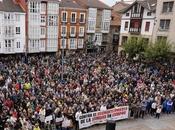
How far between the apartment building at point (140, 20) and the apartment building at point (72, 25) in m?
8.79

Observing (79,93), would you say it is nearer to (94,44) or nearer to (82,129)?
(82,129)

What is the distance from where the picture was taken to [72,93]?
22766 millimetres

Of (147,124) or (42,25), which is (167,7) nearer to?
(42,25)

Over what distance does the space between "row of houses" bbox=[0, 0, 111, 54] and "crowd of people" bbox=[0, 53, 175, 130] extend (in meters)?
13.2

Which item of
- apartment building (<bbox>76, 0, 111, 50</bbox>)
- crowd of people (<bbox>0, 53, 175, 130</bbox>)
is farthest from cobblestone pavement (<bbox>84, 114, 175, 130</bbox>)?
apartment building (<bbox>76, 0, 111, 50</bbox>)


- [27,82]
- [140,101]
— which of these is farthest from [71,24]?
[140,101]

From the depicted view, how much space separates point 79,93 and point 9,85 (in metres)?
6.19

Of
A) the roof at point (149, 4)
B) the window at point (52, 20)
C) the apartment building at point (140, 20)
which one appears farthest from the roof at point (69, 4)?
the roof at point (149, 4)

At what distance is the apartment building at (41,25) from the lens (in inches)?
1791

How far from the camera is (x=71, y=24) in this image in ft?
171

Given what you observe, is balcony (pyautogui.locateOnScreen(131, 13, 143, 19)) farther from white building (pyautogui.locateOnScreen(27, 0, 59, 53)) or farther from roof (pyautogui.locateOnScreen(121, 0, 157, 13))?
white building (pyautogui.locateOnScreen(27, 0, 59, 53))

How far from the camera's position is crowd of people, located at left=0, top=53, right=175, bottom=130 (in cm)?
1794

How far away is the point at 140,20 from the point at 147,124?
29.4 m

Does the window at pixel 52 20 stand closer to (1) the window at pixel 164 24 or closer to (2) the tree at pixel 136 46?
(2) the tree at pixel 136 46
